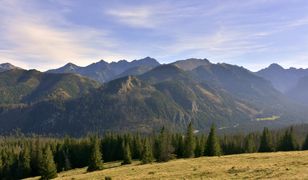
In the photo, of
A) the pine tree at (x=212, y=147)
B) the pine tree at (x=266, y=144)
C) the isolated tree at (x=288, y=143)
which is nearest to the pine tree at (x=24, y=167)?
the pine tree at (x=212, y=147)

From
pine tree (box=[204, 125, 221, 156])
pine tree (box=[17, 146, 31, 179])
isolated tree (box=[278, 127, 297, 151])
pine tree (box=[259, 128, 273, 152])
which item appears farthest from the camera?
pine tree (box=[17, 146, 31, 179])

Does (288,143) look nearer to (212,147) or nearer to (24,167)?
(212,147)

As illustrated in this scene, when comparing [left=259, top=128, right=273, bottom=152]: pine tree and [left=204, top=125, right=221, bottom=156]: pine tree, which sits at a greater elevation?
[left=204, top=125, right=221, bottom=156]: pine tree

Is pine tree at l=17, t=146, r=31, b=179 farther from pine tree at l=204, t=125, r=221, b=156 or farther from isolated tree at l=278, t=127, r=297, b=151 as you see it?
isolated tree at l=278, t=127, r=297, b=151

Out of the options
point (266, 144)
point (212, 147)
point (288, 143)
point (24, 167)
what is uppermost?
point (212, 147)

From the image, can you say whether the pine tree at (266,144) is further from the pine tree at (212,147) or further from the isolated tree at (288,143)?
the pine tree at (212,147)

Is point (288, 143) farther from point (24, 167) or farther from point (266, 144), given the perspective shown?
point (24, 167)

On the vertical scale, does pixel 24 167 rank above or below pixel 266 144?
below

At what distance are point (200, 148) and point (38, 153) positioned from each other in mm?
70721

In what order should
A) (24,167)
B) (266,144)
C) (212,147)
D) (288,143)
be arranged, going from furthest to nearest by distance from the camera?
(24,167) → (266,144) → (288,143) → (212,147)

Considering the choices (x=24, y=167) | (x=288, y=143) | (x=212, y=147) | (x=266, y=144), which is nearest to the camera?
(x=212, y=147)

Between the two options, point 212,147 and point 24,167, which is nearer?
point 212,147

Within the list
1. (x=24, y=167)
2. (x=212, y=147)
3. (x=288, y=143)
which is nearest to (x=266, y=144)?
(x=288, y=143)

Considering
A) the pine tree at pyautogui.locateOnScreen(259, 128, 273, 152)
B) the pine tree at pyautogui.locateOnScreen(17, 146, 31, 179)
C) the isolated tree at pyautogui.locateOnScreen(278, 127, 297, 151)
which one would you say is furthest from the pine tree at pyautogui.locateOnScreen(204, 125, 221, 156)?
the pine tree at pyautogui.locateOnScreen(17, 146, 31, 179)
